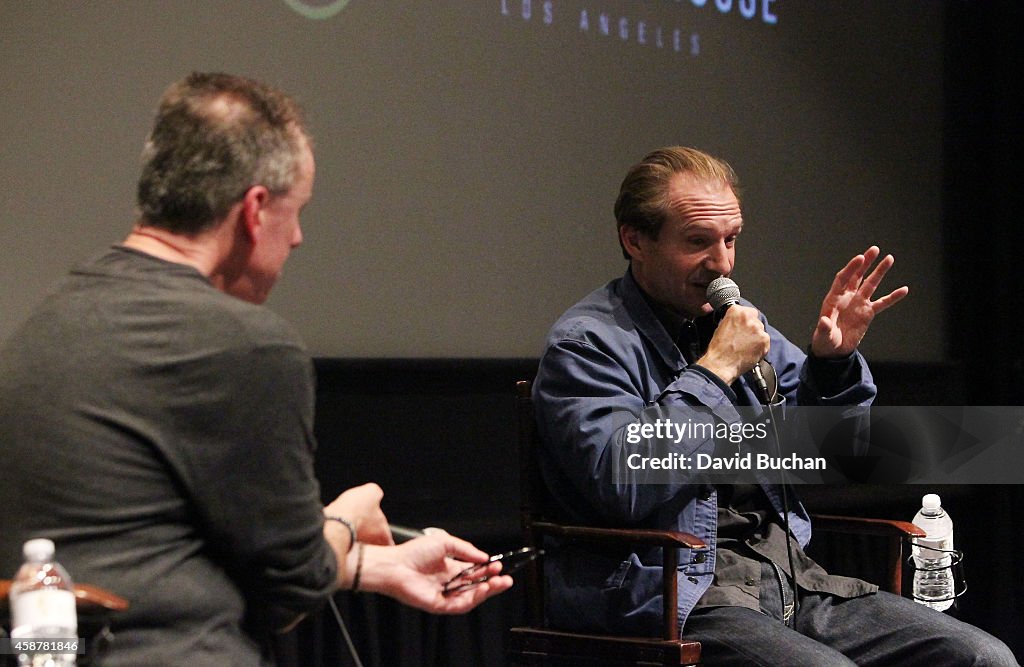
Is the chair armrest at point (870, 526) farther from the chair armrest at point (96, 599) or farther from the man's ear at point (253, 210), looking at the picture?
the chair armrest at point (96, 599)

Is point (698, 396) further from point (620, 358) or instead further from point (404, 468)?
point (404, 468)

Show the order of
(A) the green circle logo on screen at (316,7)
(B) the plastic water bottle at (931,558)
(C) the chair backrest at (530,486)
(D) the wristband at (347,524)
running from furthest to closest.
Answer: (A) the green circle logo on screen at (316,7) < (B) the plastic water bottle at (931,558) < (C) the chair backrest at (530,486) < (D) the wristband at (347,524)

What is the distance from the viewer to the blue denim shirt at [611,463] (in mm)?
2117

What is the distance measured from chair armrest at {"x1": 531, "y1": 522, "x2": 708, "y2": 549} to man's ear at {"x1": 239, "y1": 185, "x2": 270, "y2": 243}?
907 millimetres

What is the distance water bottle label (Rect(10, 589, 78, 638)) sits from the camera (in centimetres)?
124

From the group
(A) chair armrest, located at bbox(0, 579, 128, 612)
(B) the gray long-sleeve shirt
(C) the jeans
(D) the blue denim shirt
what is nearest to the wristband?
(B) the gray long-sleeve shirt

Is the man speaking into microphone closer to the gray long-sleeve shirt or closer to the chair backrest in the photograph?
the chair backrest

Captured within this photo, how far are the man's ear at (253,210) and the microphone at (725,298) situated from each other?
1.09 meters

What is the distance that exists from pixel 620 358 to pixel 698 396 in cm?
18

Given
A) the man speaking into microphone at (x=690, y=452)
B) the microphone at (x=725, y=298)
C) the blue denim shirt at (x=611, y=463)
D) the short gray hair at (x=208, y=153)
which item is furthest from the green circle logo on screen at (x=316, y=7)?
the short gray hair at (x=208, y=153)

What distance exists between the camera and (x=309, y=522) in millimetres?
1419

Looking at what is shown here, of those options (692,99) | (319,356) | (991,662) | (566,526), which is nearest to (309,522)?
(566,526)

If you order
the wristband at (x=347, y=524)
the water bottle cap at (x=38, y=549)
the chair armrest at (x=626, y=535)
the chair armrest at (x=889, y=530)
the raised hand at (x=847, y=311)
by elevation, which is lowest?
the chair armrest at (x=889, y=530)

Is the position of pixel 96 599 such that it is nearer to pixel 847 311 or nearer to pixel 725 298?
pixel 725 298
